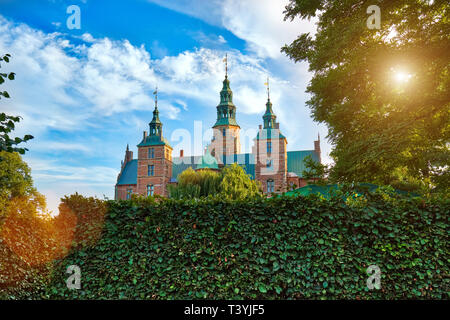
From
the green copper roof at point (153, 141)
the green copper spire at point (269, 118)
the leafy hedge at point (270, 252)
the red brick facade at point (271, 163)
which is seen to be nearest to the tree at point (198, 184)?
the red brick facade at point (271, 163)

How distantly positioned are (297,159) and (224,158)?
11.5 m

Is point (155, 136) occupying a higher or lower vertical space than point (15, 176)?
higher

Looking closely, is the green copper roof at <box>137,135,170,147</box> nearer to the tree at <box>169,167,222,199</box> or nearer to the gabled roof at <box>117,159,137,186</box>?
the gabled roof at <box>117,159,137,186</box>

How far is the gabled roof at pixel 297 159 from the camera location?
131 ft

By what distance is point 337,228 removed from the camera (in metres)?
5.18

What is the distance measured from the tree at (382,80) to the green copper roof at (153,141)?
33.0 metres

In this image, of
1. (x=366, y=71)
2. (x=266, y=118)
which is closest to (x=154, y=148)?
(x=266, y=118)

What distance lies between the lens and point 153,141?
4147 cm

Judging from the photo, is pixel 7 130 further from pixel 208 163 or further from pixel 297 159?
pixel 297 159

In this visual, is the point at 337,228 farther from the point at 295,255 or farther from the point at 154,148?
the point at 154,148

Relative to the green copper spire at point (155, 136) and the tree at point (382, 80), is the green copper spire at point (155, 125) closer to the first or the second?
the green copper spire at point (155, 136)

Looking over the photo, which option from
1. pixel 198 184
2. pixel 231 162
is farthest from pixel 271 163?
pixel 198 184
